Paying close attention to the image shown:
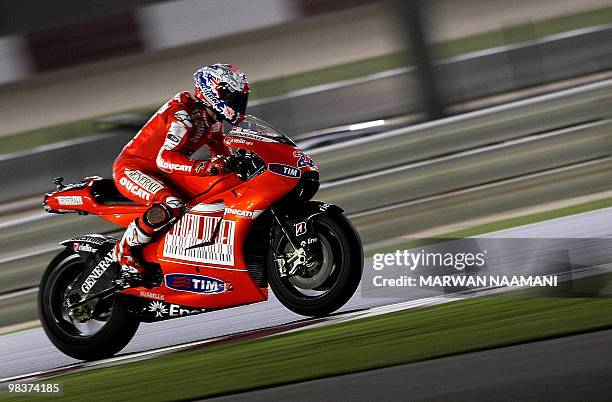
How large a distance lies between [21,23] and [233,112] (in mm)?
3799

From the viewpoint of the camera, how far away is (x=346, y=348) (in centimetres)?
525

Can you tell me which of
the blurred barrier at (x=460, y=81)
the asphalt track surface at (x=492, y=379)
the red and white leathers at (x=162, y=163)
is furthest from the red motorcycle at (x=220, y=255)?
A: the blurred barrier at (x=460, y=81)

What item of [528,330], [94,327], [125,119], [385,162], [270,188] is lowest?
[528,330]

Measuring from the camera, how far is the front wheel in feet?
19.5

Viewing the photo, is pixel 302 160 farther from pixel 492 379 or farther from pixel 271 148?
pixel 492 379

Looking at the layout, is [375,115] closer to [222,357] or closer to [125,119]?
[125,119]

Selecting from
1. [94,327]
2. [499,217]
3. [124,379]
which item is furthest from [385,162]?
[124,379]

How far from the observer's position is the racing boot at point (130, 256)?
6527mm

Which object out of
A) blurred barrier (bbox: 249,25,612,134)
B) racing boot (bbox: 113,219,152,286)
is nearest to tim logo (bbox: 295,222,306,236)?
racing boot (bbox: 113,219,152,286)

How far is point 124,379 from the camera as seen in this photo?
18.8 feet

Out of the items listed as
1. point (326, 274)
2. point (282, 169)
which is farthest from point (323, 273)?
point (282, 169)

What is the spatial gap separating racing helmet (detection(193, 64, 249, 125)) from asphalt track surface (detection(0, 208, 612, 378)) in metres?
1.30

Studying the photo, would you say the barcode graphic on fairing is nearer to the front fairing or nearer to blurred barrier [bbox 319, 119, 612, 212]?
the front fairing

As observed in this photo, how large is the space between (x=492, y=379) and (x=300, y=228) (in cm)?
217
